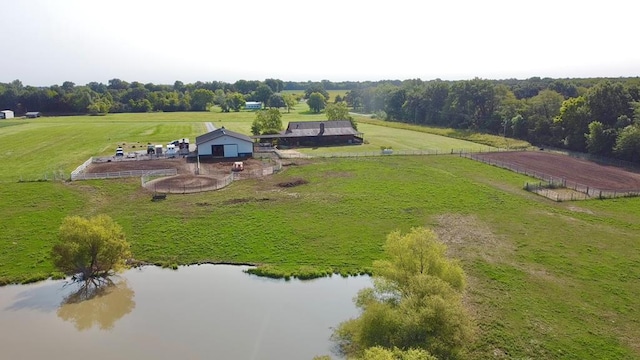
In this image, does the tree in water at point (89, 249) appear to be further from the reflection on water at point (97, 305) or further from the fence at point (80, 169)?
the fence at point (80, 169)

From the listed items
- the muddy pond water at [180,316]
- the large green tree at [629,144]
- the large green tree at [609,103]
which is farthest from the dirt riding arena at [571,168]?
the muddy pond water at [180,316]

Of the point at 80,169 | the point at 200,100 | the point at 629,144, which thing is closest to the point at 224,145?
the point at 80,169

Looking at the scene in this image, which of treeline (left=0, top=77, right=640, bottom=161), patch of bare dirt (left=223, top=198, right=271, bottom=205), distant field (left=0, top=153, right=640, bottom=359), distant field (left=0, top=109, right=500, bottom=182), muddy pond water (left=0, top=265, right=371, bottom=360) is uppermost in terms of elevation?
treeline (left=0, top=77, right=640, bottom=161)

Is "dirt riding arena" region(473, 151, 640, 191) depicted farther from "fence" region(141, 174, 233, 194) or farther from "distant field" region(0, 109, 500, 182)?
"fence" region(141, 174, 233, 194)

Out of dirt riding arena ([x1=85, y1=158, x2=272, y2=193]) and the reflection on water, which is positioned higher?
dirt riding arena ([x1=85, y1=158, x2=272, y2=193])

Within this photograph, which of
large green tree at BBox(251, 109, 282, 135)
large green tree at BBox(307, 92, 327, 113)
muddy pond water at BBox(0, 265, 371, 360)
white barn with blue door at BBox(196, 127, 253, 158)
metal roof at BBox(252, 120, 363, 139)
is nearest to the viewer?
muddy pond water at BBox(0, 265, 371, 360)

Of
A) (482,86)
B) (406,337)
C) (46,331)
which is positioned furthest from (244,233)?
(482,86)

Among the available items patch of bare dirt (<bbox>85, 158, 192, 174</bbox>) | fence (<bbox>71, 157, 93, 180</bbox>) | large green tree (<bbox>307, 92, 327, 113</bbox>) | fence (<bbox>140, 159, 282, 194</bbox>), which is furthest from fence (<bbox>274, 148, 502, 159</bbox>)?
large green tree (<bbox>307, 92, 327, 113</bbox>)
